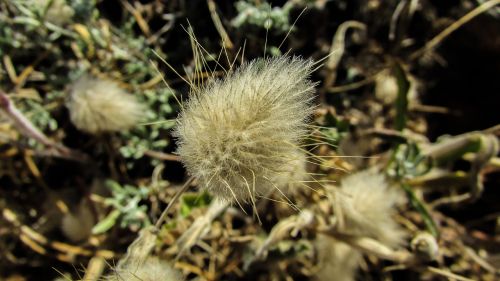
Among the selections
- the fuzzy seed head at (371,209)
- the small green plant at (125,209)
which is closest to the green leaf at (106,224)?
the small green plant at (125,209)

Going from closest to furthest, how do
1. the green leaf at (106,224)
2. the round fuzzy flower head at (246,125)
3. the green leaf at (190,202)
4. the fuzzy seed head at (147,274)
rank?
the round fuzzy flower head at (246,125) → the fuzzy seed head at (147,274) → the green leaf at (190,202) → the green leaf at (106,224)

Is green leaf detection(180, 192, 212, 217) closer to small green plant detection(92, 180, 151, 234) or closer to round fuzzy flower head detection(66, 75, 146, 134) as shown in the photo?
small green plant detection(92, 180, 151, 234)

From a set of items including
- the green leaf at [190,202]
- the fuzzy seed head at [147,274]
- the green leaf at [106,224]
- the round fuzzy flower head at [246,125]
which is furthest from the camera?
the green leaf at [106,224]

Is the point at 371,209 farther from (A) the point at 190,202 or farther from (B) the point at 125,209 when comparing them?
(B) the point at 125,209

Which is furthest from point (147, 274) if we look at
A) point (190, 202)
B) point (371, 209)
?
point (371, 209)

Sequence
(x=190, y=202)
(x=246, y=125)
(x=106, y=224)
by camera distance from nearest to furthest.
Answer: (x=246, y=125) < (x=190, y=202) < (x=106, y=224)

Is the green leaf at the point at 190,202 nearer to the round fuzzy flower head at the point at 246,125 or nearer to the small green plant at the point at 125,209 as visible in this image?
the small green plant at the point at 125,209

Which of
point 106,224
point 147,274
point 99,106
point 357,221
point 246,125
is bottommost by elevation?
point 106,224

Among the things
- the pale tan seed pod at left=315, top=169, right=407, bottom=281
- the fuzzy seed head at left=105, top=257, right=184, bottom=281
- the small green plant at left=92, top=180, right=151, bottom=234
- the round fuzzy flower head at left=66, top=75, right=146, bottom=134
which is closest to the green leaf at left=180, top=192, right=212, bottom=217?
the small green plant at left=92, top=180, right=151, bottom=234

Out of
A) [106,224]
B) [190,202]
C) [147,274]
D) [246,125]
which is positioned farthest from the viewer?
[106,224]
